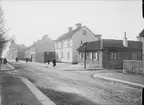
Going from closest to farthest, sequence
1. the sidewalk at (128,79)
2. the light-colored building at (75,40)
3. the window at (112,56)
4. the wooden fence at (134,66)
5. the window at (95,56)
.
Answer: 1. the sidewalk at (128,79)
2. the wooden fence at (134,66)
3. the window at (112,56)
4. the window at (95,56)
5. the light-colored building at (75,40)

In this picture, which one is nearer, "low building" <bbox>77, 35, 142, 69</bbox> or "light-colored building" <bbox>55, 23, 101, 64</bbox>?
"low building" <bbox>77, 35, 142, 69</bbox>

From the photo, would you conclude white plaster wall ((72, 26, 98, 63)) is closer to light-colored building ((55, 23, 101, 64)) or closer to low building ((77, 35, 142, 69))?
light-colored building ((55, 23, 101, 64))

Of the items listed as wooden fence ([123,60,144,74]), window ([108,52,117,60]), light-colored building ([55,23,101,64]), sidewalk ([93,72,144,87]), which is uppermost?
light-colored building ([55,23,101,64])

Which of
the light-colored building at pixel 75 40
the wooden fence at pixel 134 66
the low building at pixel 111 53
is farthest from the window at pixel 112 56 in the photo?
the light-colored building at pixel 75 40

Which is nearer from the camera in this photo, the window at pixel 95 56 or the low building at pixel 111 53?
the low building at pixel 111 53

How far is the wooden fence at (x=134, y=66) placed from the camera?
1534 centimetres

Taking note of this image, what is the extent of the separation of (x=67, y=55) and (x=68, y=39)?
3.98 meters

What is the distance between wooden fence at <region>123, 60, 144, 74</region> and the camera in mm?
15342

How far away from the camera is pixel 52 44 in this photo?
6431 centimetres

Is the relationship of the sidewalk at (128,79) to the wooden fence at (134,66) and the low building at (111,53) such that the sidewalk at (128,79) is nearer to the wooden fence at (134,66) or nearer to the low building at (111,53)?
the wooden fence at (134,66)

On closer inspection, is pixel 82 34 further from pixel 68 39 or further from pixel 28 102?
pixel 28 102

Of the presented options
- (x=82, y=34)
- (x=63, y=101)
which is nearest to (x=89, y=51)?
(x=82, y=34)

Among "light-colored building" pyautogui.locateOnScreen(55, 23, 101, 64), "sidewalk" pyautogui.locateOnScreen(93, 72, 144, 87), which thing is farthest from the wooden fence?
"light-colored building" pyautogui.locateOnScreen(55, 23, 101, 64)

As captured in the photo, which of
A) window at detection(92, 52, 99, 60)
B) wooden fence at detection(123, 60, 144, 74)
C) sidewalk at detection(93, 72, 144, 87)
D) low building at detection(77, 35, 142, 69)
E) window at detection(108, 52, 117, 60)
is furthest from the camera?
window at detection(92, 52, 99, 60)
